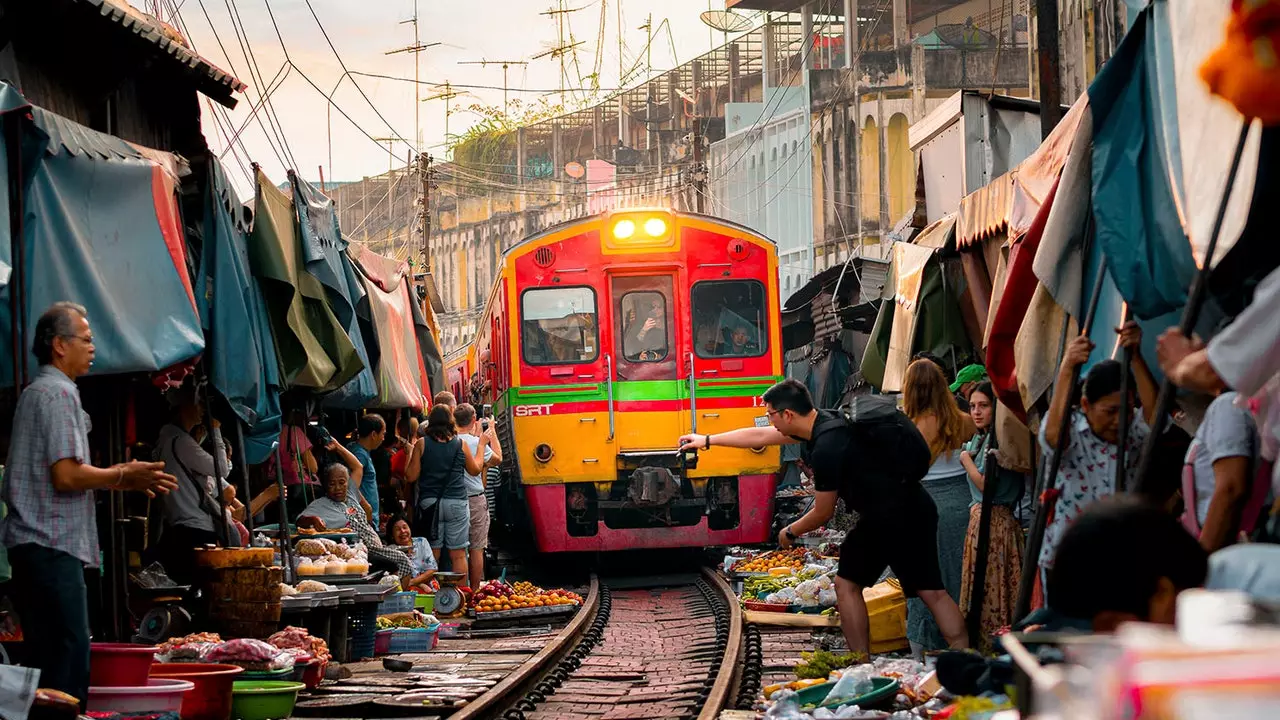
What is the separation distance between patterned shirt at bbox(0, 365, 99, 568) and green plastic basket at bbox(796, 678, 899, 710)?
2.91 metres

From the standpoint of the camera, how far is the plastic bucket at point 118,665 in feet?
21.7

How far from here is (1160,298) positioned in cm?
558

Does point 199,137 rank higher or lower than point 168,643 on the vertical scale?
higher

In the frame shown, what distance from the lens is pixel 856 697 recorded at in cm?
625

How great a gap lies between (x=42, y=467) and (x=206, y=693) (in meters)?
1.46

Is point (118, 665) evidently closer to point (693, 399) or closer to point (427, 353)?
→ point (693, 399)

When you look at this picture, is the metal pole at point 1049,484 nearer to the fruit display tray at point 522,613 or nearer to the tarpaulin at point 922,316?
the tarpaulin at point 922,316

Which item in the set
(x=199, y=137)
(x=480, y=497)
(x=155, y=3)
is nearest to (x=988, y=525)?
(x=199, y=137)

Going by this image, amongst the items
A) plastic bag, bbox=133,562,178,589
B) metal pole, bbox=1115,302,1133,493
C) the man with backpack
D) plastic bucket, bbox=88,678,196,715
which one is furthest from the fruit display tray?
metal pole, bbox=1115,302,1133,493

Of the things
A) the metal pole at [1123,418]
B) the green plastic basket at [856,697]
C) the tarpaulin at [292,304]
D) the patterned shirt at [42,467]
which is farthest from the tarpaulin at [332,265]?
the metal pole at [1123,418]

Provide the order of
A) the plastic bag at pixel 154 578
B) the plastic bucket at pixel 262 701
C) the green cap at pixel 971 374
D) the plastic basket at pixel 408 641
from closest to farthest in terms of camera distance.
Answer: the plastic bucket at pixel 262 701
the plastic bag at pixel 154 578
the green cap at pixel 971 374
the plastic basket at pixel 408 641

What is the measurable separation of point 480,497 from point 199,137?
4.56 meters

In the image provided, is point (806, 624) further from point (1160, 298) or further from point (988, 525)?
point (1160, 298)

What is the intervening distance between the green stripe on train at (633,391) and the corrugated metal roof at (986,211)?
199 inches
